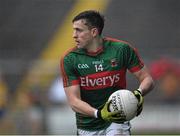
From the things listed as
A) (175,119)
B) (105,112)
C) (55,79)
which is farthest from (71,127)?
(105,112)

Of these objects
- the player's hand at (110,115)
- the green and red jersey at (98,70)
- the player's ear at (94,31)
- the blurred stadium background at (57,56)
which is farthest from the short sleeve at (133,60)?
the blurred stadium background at (57,56)

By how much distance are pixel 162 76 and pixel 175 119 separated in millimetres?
1019

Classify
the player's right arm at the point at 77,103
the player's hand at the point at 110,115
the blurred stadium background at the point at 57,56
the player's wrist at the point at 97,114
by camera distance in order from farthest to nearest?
the blurred stadium background at the point at 57,56 < the player's right arm at the point at 77,103 < the player's wrist at the point at 97,114 < the player's hand at the point at 110,115

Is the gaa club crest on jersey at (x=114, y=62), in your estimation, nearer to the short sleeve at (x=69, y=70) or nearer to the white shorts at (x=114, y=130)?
the short sleeve at (x=69, y=70)

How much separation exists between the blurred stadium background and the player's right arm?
→ 690 centimetres

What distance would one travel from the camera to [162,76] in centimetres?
1617

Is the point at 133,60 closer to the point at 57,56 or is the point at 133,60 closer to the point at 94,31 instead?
the point at 94,31

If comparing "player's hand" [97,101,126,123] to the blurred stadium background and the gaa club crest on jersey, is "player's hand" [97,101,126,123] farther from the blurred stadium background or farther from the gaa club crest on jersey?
the blurred stadium background

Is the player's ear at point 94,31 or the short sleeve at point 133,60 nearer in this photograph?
the player's ear at point 94,31

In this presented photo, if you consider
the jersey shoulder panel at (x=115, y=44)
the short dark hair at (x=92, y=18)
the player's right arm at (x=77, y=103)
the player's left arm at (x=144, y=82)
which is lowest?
the player's right arm at (x=77, y=103)

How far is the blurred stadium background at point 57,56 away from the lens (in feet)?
49.7

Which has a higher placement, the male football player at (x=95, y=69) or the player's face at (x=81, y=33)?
the player's face at (x=81, y=33)

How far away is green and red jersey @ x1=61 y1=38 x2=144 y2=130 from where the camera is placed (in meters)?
7.32

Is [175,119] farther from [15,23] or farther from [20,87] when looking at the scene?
[15,23]
